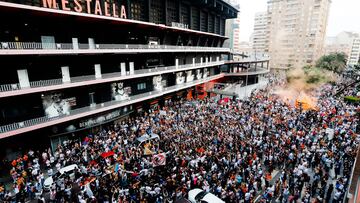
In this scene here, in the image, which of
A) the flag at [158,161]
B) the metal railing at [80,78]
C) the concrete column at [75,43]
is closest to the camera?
the flag at [158,161]

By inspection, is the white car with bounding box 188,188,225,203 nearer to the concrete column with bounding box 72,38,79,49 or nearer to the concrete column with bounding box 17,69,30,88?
the concrete column with bounding box 17,69,30,88

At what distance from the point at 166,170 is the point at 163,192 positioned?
1.87 meters

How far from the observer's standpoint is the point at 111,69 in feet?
70.5

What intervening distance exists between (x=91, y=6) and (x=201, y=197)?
19.2 metres

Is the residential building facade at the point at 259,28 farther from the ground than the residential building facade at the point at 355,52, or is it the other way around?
the residential building facade at the point at 259,28

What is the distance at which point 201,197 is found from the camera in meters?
11.1

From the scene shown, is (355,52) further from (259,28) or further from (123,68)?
(123,68)

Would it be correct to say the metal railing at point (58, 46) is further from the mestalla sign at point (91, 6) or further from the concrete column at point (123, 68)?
the mestalla sign at point (91, 6)

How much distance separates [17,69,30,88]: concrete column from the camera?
14.8 metres

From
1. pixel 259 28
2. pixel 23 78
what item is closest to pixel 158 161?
pixel 23 78

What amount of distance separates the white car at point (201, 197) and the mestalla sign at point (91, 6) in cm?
1770

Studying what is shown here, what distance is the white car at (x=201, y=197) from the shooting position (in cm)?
1079

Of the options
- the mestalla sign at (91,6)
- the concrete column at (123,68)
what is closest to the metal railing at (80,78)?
the concrete column at (123,68)

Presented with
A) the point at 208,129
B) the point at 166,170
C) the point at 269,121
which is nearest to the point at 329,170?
the point at 269,121
